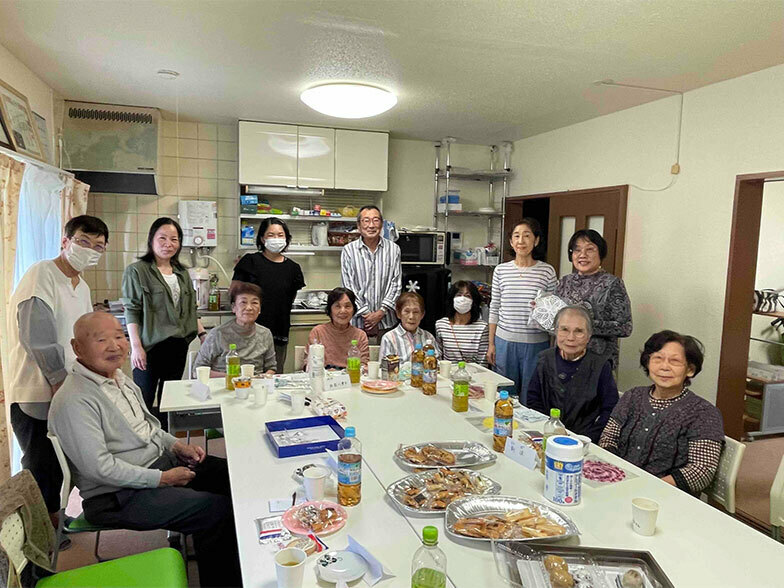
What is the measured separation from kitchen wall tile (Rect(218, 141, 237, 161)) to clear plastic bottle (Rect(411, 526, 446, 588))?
4.40 m

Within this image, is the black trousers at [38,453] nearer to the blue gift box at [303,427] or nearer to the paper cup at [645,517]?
the blue gift box at [303,427]

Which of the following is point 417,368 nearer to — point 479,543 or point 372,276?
point 372,276

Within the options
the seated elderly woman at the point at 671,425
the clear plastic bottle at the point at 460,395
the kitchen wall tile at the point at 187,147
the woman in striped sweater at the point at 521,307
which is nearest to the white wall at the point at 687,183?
the woman in striped sweater at the point at 521,307

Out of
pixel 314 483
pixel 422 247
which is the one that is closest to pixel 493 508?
pixel 314 483

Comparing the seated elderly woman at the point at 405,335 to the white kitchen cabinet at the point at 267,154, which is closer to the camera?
the seated elderly woman at the point at 405,335

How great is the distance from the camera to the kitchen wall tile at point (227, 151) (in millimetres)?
4797

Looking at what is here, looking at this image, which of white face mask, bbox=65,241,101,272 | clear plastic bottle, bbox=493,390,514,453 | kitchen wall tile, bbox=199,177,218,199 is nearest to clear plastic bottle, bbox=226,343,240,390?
white face mask, bbox=65,241,101,272

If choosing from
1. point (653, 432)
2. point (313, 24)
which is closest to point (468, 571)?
point (653, 432)

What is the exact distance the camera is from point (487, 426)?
2.12m

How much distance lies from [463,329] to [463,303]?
0.17 metres

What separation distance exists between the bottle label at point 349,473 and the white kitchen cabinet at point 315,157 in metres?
3.58

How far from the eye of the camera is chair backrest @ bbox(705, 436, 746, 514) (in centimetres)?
181

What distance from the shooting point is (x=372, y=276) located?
3.68 m

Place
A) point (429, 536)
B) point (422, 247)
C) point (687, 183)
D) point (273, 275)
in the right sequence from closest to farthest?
point (429, 536)
point (687, 183)
point (273, 275)
point (422, 247)
